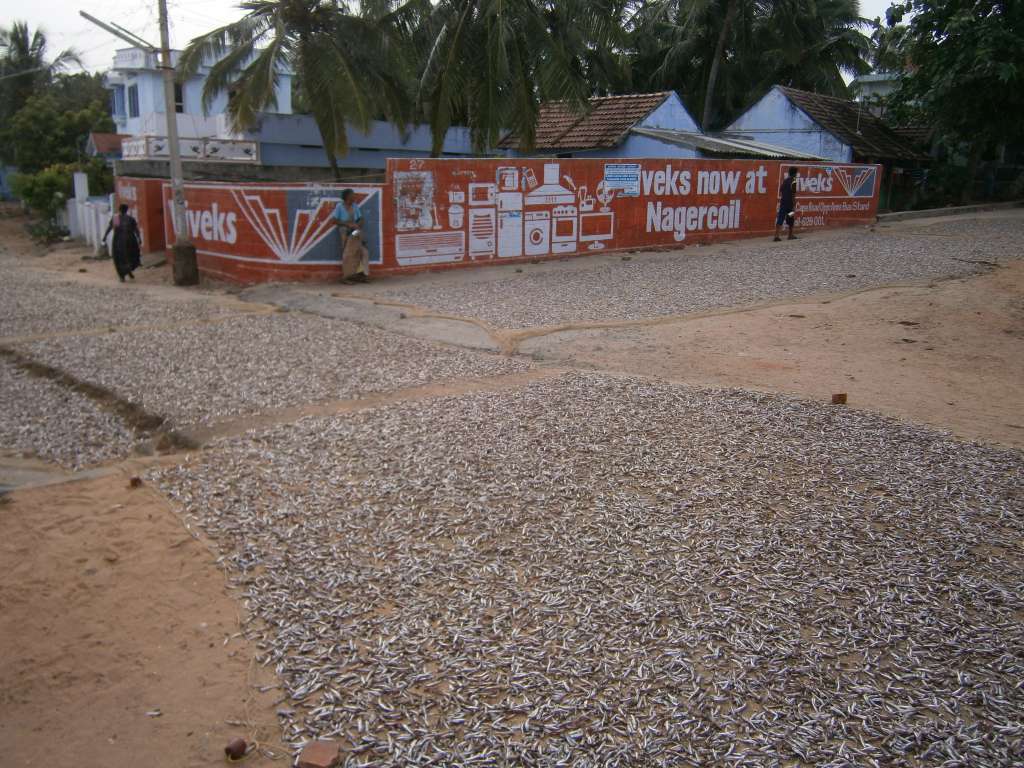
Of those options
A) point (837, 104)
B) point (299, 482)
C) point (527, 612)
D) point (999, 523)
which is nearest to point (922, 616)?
point (999, 523)

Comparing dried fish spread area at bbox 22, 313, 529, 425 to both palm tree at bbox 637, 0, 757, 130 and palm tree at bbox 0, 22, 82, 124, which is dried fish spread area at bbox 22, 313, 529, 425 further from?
palm tree at bbox 0, 22, 82, 124

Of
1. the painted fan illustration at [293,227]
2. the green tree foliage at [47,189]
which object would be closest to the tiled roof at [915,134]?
the painted fan illustration at [293,227]

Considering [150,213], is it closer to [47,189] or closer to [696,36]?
[47,189]

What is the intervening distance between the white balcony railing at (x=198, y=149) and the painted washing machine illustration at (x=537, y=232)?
476 inches

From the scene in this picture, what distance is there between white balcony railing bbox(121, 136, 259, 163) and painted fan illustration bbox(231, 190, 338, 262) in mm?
10786

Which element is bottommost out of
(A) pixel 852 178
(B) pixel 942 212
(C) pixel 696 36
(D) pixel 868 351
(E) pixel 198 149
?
(D) pixel 868 351

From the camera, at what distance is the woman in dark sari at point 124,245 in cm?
1761

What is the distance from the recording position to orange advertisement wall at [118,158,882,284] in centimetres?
1602

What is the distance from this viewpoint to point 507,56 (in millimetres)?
19516

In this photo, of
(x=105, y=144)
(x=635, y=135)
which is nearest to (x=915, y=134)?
(x=635, y=135)

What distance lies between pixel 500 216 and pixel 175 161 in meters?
6.66

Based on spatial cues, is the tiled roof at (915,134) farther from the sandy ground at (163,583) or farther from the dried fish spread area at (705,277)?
the sandy ground at (163,583)

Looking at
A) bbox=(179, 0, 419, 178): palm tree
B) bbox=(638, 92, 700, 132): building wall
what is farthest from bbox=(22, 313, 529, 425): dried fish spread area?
bbox=(638, 92, 700, 132): building wall

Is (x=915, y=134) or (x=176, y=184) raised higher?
(x=915, y=134)
